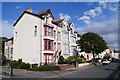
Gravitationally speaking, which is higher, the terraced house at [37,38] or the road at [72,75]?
the terraced house at [37,38]

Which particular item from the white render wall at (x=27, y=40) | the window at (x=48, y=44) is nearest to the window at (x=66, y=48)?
the window at (x=48, y=44)

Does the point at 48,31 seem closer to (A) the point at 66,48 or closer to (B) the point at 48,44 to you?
(B) the point at 48,44

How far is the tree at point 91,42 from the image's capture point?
2361 inches

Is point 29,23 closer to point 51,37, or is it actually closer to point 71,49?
point 51,37

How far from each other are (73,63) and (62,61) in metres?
2.30

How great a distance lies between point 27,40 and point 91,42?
23.9 meters

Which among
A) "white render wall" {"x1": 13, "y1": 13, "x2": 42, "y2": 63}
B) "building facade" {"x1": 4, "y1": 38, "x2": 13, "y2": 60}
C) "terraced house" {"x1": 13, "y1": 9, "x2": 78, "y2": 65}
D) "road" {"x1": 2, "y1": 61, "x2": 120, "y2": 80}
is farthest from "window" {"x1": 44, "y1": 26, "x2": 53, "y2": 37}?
"building facade" {"x1": 4, "y1": 38, "x2": 13, "y2": 60}

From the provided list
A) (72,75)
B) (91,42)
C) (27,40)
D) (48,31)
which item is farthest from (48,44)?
(91,42)

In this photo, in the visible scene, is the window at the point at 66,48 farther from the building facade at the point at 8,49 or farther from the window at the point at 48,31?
the building facade at the point at 8,49

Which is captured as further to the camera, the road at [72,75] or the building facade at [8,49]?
the building facade at [8,49]

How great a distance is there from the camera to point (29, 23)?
42.7 meters

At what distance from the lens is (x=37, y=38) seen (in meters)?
40.6

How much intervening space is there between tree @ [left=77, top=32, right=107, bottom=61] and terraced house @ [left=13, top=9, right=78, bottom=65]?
12693 millimetres

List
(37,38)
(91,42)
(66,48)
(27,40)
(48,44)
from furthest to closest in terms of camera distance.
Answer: (91,42) → (66,48) → (27,40) → (48,44) → (37,38)
